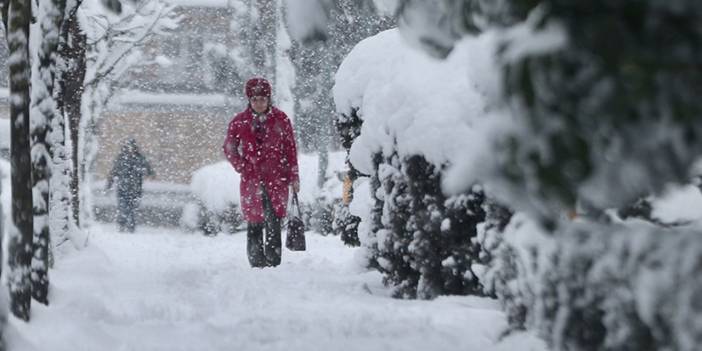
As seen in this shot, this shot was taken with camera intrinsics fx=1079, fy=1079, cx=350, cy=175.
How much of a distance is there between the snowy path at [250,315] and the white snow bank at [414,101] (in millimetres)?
759

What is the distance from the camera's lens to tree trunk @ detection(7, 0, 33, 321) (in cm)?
459

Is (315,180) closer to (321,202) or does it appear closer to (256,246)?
(321,202)

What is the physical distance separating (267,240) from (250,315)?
3820 mm

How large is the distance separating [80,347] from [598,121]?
2.73 metres

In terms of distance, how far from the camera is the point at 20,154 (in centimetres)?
467

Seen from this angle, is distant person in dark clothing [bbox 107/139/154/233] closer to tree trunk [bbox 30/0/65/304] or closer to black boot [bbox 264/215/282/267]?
black boot [bbox 264/215/282/267]

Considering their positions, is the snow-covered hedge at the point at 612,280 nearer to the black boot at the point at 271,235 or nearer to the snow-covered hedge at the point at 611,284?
the snow-covered hedge at the point at 611,284

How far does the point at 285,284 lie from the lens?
6.65 m

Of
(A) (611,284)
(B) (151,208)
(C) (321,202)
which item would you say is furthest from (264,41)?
(A) (611,284)

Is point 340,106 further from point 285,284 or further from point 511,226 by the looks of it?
point 511,226

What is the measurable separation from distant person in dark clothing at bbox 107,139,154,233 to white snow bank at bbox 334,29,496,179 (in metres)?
13.8

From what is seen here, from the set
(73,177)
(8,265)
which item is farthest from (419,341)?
(73,177)

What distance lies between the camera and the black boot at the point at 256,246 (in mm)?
8641

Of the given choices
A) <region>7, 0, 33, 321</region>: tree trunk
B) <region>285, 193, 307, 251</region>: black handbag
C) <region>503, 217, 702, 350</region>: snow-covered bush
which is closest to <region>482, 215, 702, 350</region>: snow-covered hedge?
<region>503, 217, 702, 350</region>: snow-covered bush
